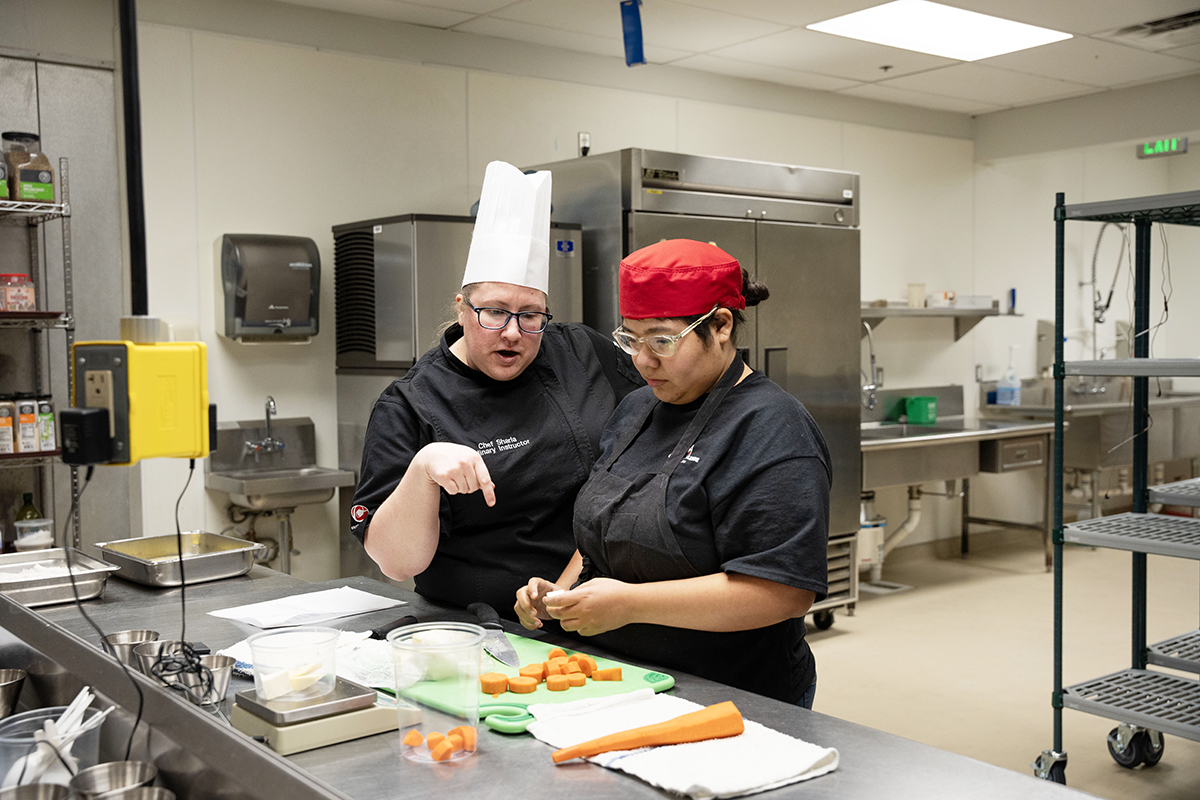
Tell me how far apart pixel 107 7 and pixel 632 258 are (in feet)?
10.4

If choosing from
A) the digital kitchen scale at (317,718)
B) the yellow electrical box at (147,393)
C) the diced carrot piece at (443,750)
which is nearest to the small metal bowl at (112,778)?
the digital kitchen scale at (317,718)

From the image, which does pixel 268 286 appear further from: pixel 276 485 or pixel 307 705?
pixel 307 705

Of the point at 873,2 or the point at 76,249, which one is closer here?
the point at 76,249

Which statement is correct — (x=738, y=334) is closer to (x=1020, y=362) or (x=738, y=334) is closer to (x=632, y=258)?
(x=632, y=258)

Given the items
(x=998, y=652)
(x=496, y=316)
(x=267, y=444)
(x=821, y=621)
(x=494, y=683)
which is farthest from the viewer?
(x=821, y=621)

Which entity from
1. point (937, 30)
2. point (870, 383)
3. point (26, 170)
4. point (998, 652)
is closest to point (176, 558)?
point (26, 170)

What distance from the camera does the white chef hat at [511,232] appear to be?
206cm

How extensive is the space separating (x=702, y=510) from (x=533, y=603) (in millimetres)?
348

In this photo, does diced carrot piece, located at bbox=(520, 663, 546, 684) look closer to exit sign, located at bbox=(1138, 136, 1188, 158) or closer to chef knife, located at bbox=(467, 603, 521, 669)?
chef knife, located at bbox=(467, 603, 521, 669)

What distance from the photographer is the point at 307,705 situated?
1.34 metres

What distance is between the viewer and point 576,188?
4449 mm

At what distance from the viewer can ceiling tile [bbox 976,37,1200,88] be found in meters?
5.16

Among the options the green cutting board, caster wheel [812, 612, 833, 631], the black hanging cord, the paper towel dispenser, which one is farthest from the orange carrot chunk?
caster wheel [812, 612, 833, 631]

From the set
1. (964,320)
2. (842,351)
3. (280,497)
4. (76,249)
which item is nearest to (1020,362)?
(964,320)
